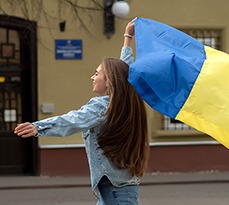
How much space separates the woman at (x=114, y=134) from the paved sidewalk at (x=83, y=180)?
29.3ft

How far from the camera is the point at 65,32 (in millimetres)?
13188

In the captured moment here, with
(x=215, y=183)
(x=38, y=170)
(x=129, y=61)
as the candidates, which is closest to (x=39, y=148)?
(x=38, y=170)

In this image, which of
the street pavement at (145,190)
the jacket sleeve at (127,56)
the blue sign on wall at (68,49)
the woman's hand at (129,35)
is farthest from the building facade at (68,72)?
the jacket sleeve at (127,56)

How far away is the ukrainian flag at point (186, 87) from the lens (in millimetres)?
3221

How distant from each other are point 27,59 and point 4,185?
9.80ft

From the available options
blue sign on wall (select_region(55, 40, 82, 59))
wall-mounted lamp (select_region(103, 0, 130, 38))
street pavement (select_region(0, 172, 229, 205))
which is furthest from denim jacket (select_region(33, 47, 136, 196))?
blue sign on wall (select_region(55, 40, 82, 59))

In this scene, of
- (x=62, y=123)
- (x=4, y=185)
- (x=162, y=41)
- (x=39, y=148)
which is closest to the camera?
(x=62, y=123)

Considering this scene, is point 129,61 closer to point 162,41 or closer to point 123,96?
point 162,41

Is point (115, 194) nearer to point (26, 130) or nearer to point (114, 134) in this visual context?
point (114, 134)

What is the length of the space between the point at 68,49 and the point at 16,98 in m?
1.68

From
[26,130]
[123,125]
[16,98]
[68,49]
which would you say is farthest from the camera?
[16,98]

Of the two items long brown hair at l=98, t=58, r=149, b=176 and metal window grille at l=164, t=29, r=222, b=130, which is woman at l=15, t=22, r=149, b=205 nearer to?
long brown hair at l=98, t=58, r=149, b=176

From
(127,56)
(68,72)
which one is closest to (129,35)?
(127,56)

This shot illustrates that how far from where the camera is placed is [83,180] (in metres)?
12.7
